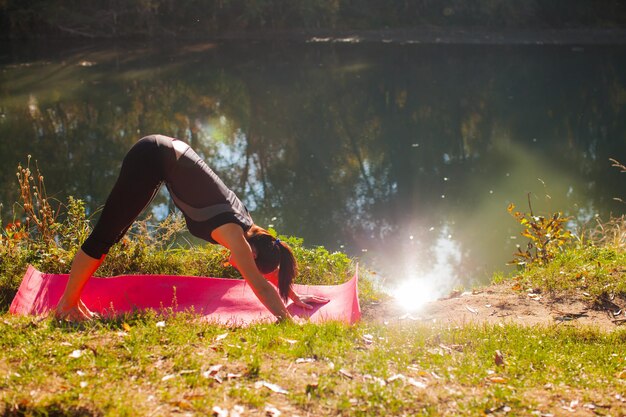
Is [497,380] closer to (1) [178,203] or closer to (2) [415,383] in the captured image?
(2) [415,383]

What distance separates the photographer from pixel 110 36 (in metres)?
27.7

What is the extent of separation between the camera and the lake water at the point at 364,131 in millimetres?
9578

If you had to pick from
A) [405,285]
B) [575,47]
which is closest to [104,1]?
[575,47]

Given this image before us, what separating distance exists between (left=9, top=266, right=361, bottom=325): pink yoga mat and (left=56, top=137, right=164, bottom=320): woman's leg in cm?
58

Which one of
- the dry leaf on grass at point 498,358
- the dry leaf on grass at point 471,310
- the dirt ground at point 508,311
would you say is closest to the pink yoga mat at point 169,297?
the dirt ground at point 508,311

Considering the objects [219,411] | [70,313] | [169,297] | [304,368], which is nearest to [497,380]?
[304,368]

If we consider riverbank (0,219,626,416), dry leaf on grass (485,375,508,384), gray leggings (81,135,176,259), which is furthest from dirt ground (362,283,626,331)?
gray leggings (81,135,176,259)

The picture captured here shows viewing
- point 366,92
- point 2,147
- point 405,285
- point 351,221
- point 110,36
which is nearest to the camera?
point 405,285

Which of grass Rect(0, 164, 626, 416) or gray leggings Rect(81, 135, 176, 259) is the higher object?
gray leggings Rect(81, 135, 176, 259)

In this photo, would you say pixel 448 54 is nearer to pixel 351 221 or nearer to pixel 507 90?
pixel 507 90

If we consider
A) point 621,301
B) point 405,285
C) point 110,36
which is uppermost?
point 110,36

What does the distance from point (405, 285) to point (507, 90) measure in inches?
520

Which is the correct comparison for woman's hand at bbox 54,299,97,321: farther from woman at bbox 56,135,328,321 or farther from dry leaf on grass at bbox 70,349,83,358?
dry leaf on grass at bbox 70,349,83,358

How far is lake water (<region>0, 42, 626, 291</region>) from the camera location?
377 inches
